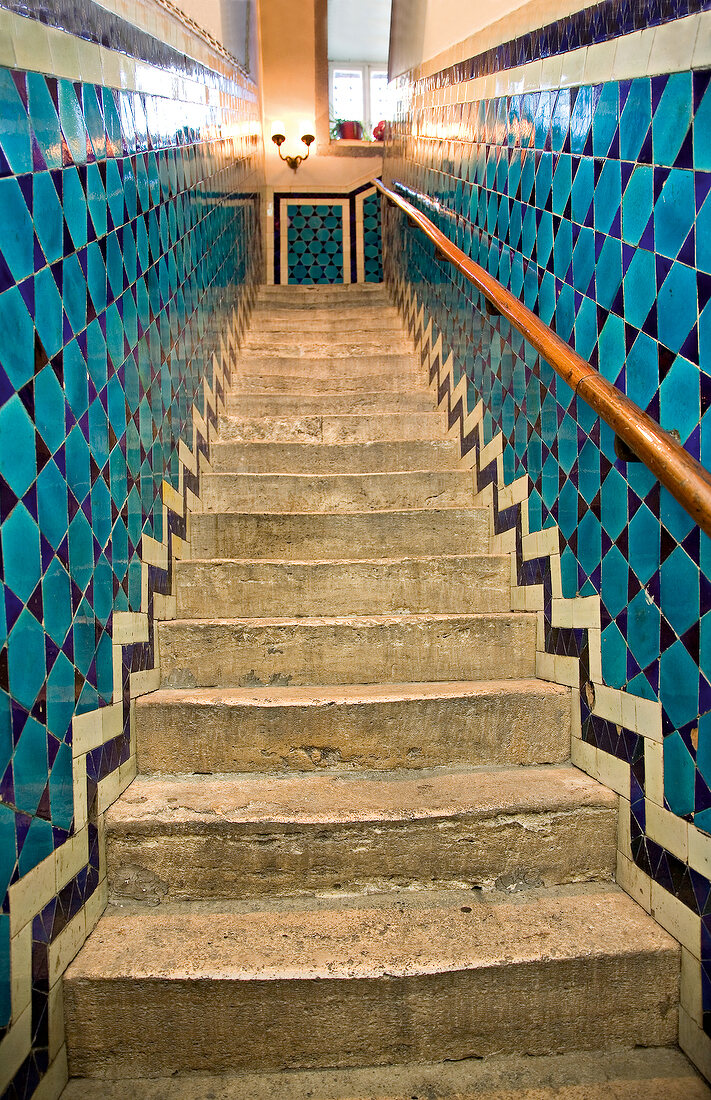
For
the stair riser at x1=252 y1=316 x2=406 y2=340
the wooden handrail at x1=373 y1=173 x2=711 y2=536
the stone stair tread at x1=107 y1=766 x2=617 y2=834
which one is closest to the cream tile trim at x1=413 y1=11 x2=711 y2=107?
the wooden handrail at x1=373 y1=173 x2=711 y2=536

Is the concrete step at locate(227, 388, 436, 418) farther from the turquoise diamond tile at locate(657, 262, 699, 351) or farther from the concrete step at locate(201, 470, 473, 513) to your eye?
the turquoise diamond tile at locate(657, 262, 699, 351)

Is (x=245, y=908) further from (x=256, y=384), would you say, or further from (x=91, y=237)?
(x=256, y=384)

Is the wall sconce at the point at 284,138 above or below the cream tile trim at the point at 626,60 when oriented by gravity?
above

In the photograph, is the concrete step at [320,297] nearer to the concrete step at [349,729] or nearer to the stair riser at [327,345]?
the stair riser at [327,345]

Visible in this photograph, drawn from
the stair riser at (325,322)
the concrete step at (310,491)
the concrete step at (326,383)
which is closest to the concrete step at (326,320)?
the stair riser at (325,322)

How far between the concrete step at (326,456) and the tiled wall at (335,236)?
4.97 meters

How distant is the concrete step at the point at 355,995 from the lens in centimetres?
148

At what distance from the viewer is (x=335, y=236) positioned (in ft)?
25.2

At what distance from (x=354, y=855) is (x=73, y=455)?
1.09m

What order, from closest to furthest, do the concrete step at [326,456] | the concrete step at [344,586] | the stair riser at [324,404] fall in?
the concrete step at [344,586]
the concrete step at [326,456]
the stair riser at [324,404]

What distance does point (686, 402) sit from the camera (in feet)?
4.88

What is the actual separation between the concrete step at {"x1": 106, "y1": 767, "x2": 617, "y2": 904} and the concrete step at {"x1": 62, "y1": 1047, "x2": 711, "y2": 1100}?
1.16ft

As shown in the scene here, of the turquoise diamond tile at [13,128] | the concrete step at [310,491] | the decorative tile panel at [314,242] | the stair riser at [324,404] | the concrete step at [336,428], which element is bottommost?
the concrete step at [310,491]

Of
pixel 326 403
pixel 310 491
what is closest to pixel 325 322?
pixel 326 403
